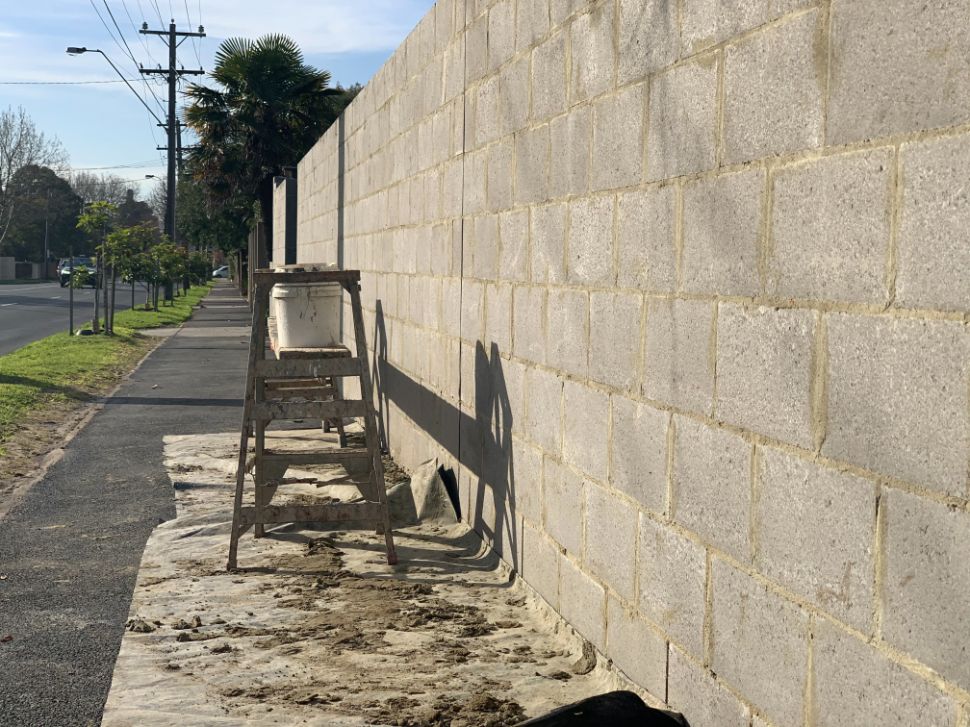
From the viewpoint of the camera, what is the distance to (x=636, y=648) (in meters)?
4.00

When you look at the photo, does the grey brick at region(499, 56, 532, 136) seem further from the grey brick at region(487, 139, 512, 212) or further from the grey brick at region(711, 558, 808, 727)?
the grey brick at region(711, 558, 808, 727)

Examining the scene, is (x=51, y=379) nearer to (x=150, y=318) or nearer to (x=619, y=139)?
(x=619, y=139)

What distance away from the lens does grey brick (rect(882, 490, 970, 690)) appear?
2307 millimetres

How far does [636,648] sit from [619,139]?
1767mm

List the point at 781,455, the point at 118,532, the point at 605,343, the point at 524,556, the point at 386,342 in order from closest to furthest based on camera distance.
→ the point at 781,455
the point at 605,343
the point at 524,556
the point at 118,532
the point at 386,342

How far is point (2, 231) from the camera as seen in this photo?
8844 centimetres

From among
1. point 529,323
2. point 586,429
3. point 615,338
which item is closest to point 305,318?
point 529,323

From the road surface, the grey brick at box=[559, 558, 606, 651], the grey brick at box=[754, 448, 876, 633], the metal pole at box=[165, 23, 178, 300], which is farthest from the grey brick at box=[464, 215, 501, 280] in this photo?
the metal pole at box=[165, 23, 178, 300]

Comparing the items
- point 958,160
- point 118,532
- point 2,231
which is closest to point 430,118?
point 118,532

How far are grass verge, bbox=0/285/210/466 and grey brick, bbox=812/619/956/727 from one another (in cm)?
779

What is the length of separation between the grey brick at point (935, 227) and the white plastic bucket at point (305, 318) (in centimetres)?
558

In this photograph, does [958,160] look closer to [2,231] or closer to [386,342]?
[386,342]

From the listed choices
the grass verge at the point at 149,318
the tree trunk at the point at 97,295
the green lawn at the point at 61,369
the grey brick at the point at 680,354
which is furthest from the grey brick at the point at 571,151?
the grass verge at the point at 149,318

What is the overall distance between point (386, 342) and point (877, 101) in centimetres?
719
